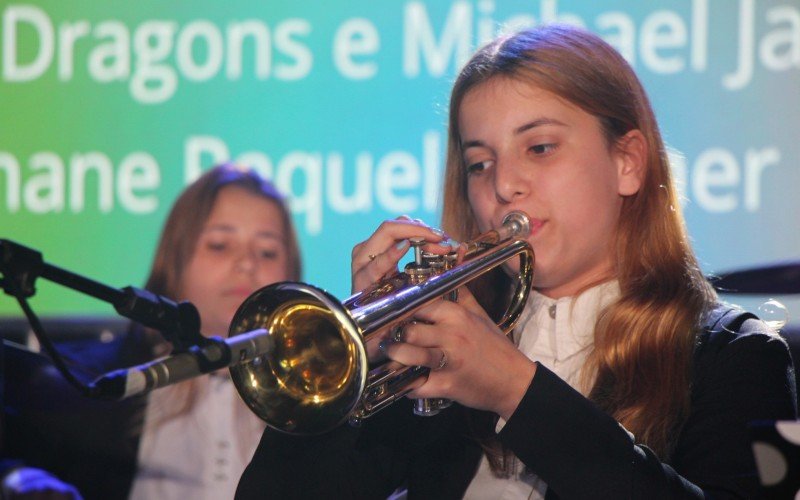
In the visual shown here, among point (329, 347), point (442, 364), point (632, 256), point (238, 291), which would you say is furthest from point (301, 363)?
point (238, 291)

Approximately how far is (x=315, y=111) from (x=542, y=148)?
1.86 m

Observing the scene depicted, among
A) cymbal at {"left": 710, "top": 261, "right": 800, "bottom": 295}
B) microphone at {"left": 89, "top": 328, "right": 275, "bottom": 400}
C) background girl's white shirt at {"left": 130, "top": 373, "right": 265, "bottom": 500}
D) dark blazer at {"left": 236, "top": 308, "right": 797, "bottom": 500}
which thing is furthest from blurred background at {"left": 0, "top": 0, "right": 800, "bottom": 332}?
microphone at {"left": 89, "top": 328, "right": 275, "bottom": 400}

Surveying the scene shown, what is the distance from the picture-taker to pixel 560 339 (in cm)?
235

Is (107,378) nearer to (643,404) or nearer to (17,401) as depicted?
(643,404)

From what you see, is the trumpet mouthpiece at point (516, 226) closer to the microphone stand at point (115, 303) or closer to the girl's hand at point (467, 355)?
the girl's hand at point (467, 355)

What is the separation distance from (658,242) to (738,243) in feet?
4.74

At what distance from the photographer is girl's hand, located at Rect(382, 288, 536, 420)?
1798 mm

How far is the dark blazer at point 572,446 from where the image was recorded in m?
1.77

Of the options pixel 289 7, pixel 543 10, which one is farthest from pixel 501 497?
pixel 289 7

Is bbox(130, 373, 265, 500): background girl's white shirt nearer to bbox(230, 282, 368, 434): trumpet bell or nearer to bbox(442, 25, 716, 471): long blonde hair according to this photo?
bbox(442, 25, 716, 471): long blonde hair

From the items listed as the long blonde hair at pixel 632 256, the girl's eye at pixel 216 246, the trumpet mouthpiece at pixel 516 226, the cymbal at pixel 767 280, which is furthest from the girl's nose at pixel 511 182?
the girl's eye at pixel 216 246

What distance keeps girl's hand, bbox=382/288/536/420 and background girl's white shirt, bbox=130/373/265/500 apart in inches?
72.2

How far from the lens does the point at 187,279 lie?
391 centimetres

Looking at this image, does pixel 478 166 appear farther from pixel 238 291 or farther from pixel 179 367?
pixel 238 291
